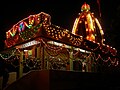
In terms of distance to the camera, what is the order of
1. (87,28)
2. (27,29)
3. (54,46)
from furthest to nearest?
1. (87,28)
2. (54,46)
3. (27,29)

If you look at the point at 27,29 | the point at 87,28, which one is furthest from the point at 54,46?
the point at 87,28

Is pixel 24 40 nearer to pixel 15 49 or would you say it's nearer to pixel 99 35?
pixel 15 49

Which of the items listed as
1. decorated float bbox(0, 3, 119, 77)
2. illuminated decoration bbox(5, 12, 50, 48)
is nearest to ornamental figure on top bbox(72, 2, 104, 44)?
decorated float bbox(0, 3, 119, 77)

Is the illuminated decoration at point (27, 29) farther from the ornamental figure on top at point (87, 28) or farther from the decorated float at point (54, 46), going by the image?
the ornamental figure on top at point (87, 28)

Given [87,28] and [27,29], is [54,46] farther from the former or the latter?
[87,28]

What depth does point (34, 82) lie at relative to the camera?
1007 centimetres

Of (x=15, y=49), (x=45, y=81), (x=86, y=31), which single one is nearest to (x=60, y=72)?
(x=45, y=81)

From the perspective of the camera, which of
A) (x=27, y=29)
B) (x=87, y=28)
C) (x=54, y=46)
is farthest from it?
(x=87, y=28)

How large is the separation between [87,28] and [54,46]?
4.85 metres

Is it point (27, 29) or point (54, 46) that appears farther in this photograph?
point (54, 46)

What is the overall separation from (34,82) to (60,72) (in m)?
1.52

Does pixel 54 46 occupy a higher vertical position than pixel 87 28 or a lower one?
lower

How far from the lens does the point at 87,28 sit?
18.5 metres

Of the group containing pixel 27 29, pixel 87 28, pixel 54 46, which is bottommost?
pixel 54 46
